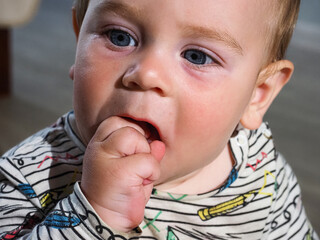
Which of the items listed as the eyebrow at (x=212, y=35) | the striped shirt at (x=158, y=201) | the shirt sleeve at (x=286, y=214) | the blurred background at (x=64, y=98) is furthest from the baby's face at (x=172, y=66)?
the blurred background at (x=64, y=98)

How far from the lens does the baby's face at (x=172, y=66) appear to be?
0.62 metres

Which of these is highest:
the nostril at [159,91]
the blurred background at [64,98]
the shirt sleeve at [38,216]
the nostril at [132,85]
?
the blurred background at [64,98]

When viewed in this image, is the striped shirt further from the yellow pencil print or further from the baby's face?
the baby's face

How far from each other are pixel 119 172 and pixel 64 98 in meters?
1.60

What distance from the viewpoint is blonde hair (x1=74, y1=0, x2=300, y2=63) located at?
0.73 meters

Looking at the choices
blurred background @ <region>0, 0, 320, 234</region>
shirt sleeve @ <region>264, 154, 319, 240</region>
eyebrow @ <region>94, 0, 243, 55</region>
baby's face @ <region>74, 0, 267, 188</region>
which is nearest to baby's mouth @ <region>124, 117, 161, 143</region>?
baby's face @ <region>74, 0, 267, 188</region>

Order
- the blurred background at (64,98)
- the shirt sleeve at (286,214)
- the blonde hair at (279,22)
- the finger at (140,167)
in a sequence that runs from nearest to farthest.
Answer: the finger at (140,167)
the blonde hair at (279,22)
the shirt sleeve at (286,214)
the blurred background at (64,98)

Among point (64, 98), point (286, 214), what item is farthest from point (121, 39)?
Answer: point (64, 98)

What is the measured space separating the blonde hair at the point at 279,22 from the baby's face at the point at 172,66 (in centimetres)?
4

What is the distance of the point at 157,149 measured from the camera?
2.08 ft

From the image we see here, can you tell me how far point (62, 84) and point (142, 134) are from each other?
68.1 inches

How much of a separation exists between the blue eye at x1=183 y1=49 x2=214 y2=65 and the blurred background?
93 cm

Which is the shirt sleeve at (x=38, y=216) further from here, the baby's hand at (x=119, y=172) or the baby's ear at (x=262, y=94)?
the baby's ear at (x=262, y=94)

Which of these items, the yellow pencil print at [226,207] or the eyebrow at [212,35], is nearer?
the eyebrow at [212,35]
